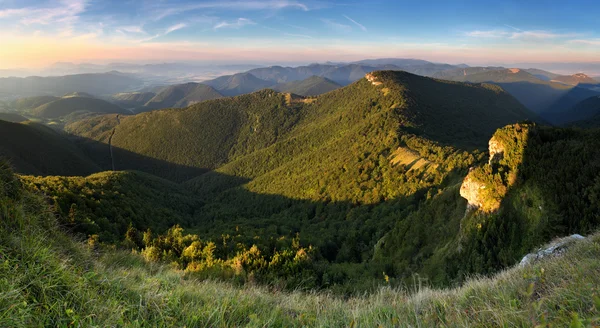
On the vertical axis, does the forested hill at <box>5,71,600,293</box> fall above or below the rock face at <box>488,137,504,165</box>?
below

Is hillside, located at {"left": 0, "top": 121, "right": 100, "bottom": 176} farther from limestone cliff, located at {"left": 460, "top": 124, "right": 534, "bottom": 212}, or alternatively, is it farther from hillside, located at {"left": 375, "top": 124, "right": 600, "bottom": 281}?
limestone cliff, located at {"left": 460, "top": 124, "right": 534, "bottom": 212}

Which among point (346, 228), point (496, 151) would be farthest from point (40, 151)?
point (496, 151)

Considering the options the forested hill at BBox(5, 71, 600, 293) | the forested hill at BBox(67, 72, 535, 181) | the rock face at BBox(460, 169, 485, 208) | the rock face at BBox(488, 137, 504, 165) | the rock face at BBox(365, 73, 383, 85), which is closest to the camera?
the forested hill at BBox(5, 71, 600, 293)

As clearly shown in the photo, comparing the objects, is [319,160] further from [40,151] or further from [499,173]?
A: [40,151]

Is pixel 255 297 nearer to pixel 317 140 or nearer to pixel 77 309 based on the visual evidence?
pixel 77 309

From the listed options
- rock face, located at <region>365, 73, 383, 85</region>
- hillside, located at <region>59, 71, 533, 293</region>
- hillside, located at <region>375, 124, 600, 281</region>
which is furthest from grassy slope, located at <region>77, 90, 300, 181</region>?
hillside, located at <region>375, 124, 600, 281</region>

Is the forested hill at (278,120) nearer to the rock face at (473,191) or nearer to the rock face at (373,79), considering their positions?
the rock face at (373,79)

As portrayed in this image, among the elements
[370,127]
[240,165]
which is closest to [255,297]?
[370,127]

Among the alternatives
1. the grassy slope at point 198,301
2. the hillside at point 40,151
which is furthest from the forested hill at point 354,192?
the hillside at point 40,151
